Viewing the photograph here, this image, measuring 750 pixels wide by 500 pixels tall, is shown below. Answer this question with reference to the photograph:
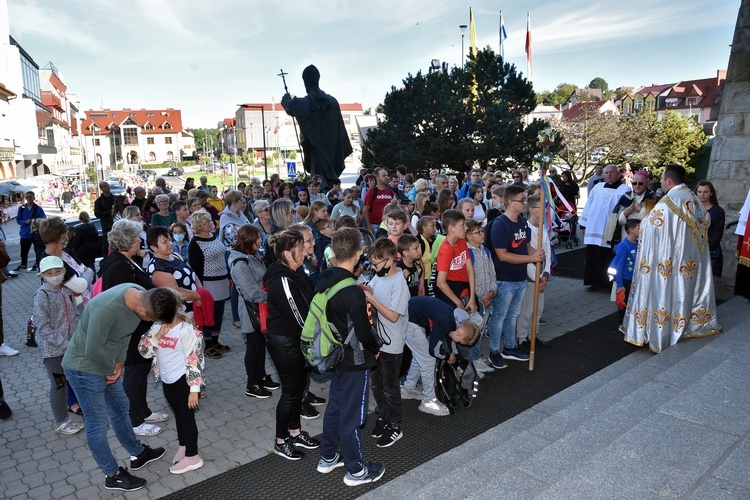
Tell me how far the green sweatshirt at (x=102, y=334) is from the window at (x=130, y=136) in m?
115

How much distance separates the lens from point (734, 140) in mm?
8102

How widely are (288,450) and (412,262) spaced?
2.07 metres

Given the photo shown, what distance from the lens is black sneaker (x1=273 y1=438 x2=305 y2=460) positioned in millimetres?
4230

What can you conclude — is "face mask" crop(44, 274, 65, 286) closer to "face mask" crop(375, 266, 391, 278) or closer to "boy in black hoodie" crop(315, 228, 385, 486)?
"boy in black hoodie" crop(315, 228, 385, 486)

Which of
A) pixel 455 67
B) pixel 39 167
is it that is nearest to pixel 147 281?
pixel 455 67

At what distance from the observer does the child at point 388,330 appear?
4.20 m

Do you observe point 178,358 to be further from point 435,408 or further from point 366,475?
point 435,408

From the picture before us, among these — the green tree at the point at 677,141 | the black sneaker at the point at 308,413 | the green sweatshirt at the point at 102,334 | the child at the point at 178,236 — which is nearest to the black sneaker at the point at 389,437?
the black sneaker at the point at 308,413

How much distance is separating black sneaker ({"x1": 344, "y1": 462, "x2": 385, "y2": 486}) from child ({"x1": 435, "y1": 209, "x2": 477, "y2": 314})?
72.9 inches

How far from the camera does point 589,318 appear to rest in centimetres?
771

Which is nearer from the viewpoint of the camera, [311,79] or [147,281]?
[147,281]

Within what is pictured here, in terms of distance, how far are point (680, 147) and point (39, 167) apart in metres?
59.3

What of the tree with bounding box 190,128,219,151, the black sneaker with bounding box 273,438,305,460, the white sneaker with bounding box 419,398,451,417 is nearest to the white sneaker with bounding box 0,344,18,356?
the black sneaker with bounding box 273,438,305,460

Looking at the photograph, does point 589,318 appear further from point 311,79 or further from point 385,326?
point 311,79
